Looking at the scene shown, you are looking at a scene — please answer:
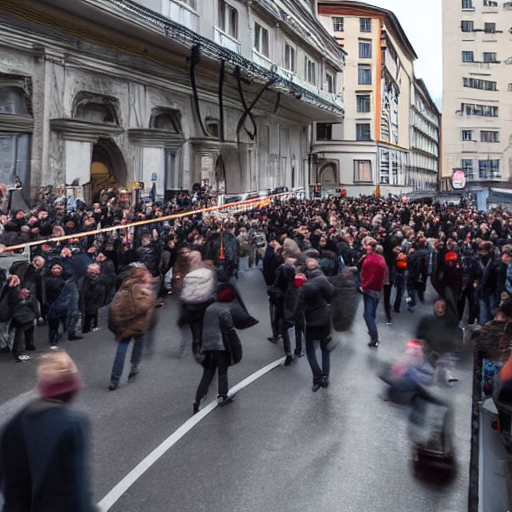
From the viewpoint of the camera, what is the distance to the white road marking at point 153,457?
539 cm

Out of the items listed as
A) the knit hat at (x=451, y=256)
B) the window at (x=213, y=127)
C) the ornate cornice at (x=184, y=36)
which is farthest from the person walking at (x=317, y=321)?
the window at (x=213, y=127)

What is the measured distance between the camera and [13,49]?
17172mm

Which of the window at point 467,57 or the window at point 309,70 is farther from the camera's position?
the window at point 467,57

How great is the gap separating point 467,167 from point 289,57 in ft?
84.9

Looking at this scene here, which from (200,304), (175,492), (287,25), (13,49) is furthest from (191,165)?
(175,492)

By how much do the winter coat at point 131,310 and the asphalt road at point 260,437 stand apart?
2.59 ft

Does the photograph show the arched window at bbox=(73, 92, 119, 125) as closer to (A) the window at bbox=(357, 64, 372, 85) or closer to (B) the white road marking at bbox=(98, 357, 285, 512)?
(B) the white road marking at bbox=(98, 357, 285, 512)

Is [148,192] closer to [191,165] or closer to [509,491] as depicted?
[191,165]

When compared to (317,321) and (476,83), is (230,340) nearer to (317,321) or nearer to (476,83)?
(317,321)

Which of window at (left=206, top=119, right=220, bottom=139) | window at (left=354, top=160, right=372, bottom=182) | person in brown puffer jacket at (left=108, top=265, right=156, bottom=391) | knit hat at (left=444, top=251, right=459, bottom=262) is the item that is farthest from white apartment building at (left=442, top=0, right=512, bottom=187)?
person in brown puffer jacket at (left=108, top=265, right=156, bottom=391)

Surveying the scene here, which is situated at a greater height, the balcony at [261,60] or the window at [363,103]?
the window at [363,103]

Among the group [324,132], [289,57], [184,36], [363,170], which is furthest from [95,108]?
[363,170]

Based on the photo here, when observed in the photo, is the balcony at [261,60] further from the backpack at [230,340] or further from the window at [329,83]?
the backpack at [230,340]

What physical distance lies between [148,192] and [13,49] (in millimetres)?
7388
